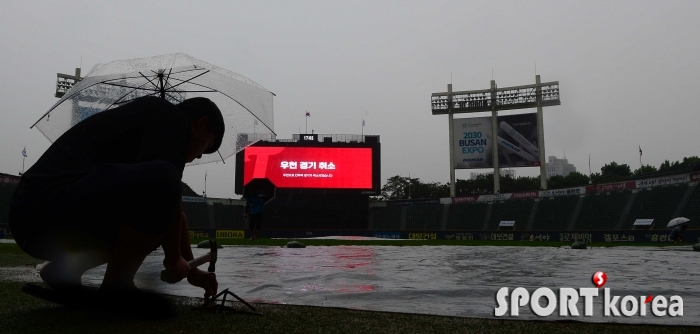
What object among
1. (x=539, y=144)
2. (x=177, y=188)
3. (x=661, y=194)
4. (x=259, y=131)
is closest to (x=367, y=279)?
(x=259, y=131)

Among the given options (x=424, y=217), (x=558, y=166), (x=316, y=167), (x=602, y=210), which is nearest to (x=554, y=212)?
(x=602, y=210)

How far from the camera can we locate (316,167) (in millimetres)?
31922

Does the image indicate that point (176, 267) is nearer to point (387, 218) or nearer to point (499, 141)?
point (499, 141)

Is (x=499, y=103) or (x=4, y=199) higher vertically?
(x=499, y=103)

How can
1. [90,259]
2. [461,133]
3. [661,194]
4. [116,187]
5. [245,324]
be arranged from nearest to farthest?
[116,187] → [245,324] → [90,259] → [661,194] → [461,133]

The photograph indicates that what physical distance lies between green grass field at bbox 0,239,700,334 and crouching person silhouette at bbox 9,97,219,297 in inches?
5.8

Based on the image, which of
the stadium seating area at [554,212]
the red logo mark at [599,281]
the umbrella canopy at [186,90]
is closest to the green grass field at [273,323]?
the red logo mark at [599,281]

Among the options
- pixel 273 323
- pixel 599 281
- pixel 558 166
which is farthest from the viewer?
pixel 558 166

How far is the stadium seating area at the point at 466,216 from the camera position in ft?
116

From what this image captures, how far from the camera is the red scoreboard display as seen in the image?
31625 millimetres

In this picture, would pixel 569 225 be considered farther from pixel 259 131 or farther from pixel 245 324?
pixel 245 324

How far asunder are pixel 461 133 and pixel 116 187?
36.5 m

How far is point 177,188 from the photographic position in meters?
1.59

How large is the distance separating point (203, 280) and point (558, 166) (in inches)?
6990
